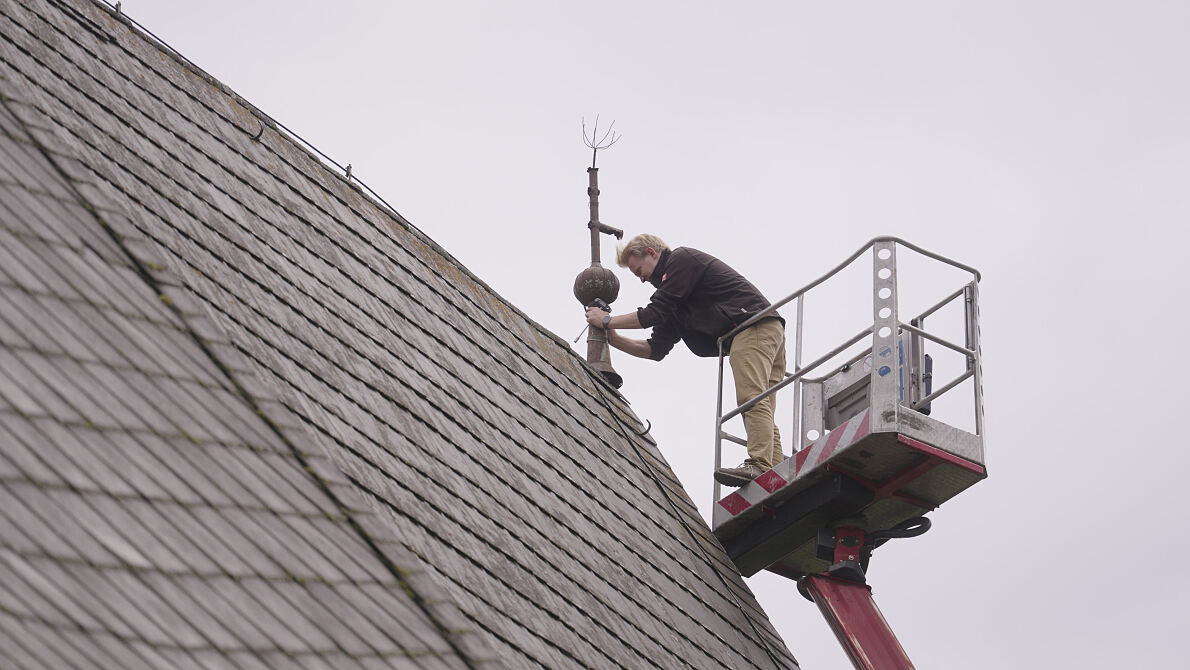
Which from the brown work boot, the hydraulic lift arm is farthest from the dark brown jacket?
the hydraulic lift arm

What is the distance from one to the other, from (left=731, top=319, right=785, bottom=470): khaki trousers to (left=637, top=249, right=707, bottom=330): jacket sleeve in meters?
0.51

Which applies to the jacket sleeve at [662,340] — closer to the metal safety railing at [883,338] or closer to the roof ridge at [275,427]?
the metal safety railing at [883,338]

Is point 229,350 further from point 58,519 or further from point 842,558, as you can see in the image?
point 842,558

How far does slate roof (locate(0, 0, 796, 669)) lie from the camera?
482 cm

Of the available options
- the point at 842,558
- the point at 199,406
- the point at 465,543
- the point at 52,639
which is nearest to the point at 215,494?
the point at 199,406

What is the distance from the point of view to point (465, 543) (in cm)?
704

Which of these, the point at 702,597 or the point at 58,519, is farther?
the point at 702,597

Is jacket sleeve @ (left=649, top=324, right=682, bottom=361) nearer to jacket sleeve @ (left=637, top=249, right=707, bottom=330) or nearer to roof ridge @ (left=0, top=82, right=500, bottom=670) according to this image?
jacket sleeve @ (left=637, top=249, right=707, bottom=330)

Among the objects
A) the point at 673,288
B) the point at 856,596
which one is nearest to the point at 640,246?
the point at 673,288

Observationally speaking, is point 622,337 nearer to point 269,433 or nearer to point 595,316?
point 595,316

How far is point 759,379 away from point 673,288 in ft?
2.94

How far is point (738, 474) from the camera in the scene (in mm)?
10539

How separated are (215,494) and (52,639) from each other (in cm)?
112

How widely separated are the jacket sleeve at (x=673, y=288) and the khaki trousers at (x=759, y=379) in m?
0.51
